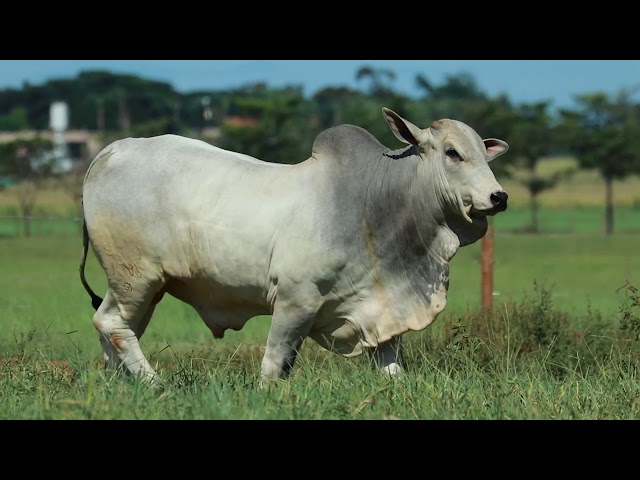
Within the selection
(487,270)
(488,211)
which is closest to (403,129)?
(488,211)

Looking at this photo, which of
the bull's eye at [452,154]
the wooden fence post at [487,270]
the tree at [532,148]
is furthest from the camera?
the tree at [532,148]

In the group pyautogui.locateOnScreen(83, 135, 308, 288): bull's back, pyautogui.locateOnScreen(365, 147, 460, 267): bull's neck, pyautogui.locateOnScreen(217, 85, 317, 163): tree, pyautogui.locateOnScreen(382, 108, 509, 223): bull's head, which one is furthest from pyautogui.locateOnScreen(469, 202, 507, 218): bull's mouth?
pyautogui.locateOnScreen(217, 85, 317, 163): tree

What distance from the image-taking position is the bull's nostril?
645 cm

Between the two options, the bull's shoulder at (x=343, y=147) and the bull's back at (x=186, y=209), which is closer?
the bull's back at (x=186, y=209)

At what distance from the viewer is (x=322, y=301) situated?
6.80m

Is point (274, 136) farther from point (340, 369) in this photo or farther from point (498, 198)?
point (498, 198)

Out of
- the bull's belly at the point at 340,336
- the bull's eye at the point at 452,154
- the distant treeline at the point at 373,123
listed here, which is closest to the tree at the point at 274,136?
the distant treeline at the point at 373,123

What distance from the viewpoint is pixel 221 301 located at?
7.18 m

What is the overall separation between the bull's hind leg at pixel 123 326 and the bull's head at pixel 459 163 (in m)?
1.91

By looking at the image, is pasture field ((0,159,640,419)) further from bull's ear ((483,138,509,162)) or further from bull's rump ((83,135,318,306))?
bull's ear ((483,138,509,162))

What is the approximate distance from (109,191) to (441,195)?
2067 mm

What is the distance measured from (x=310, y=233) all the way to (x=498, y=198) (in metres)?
1.09

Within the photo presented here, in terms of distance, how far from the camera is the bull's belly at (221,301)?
702cm

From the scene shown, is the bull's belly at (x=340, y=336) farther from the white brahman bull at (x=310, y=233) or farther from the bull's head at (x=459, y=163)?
the bull's head at (x=459, y=163)
